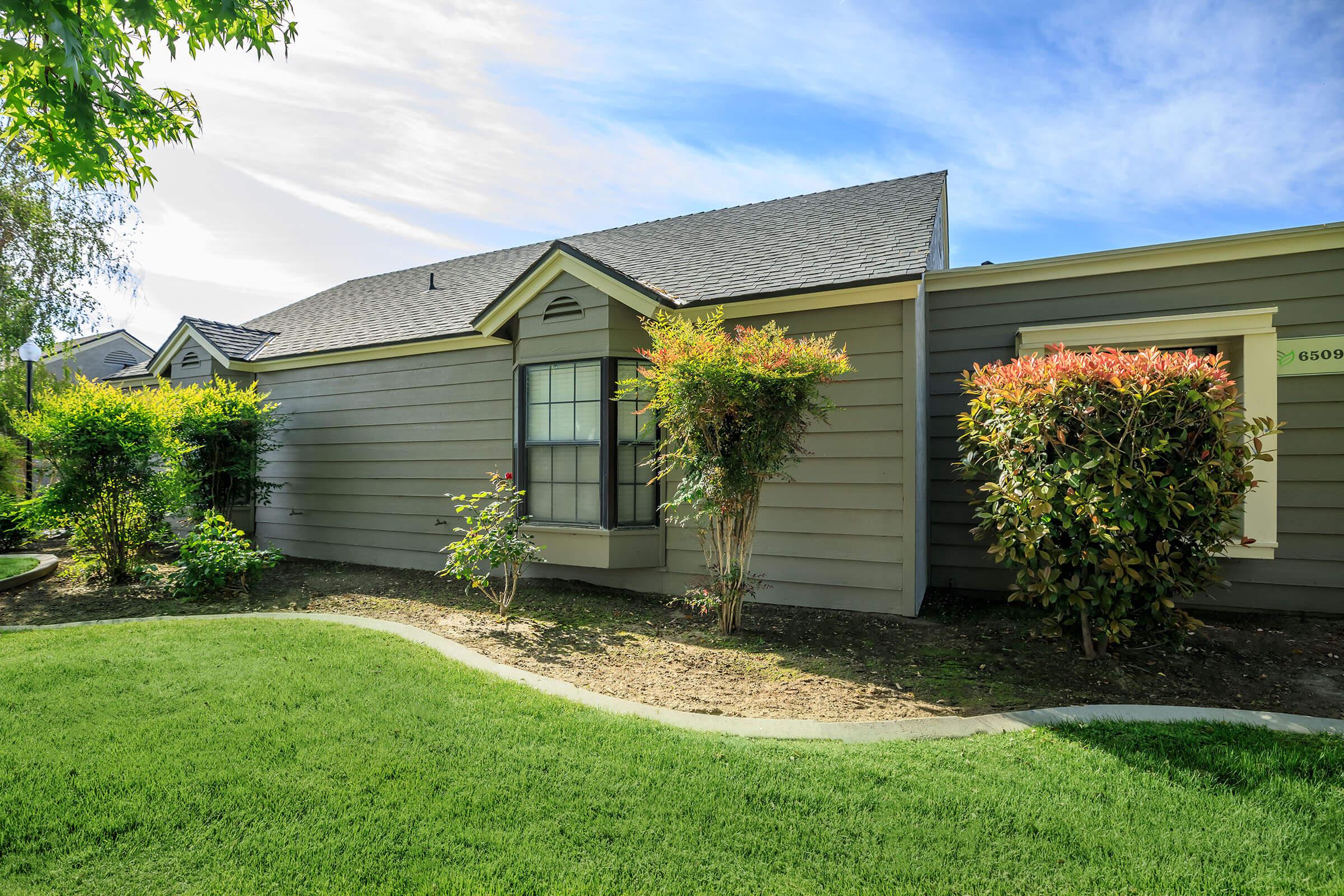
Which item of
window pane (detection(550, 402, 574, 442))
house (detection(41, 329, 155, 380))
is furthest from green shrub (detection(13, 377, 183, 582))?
house (detection(41, 329, 155, 380))

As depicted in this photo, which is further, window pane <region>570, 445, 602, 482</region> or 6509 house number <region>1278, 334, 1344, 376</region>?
window pane <region>570, 445, 602, 482</region>

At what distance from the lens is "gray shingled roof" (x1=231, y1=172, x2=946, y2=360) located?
6.66 metres

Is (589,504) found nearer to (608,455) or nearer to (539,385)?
(608,455)

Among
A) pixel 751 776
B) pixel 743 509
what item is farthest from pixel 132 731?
pixel 743 509

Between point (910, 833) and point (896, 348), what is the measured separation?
435 cm

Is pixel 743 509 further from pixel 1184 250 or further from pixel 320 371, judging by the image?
pixel 320 371

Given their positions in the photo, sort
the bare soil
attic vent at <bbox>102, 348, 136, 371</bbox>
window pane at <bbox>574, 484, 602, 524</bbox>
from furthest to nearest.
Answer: attic vent at <bbox>102, 348, 136, 371</bbox> → window pane at <bbox>574, 484, 602, 524</bbox> → the bare soil

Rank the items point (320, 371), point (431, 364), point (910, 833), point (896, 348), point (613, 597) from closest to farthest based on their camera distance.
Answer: point (910, 833) < point (896, 348) < point (613, 597) < point (431, 364) < point (320, 371)

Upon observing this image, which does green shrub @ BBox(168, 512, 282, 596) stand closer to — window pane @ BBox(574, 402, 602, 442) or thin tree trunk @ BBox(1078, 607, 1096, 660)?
window pane @ BBox(574, 402, 602, 442)

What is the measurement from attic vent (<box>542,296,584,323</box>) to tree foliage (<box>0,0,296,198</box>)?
3156 mm

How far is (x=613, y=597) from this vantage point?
7.05 meters

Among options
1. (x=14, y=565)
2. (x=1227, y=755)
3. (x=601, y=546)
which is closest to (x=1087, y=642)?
(x=1227, y=755)

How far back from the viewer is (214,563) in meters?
6.90

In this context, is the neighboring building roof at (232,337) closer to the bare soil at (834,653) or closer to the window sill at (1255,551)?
the bare soil at (834,653)
